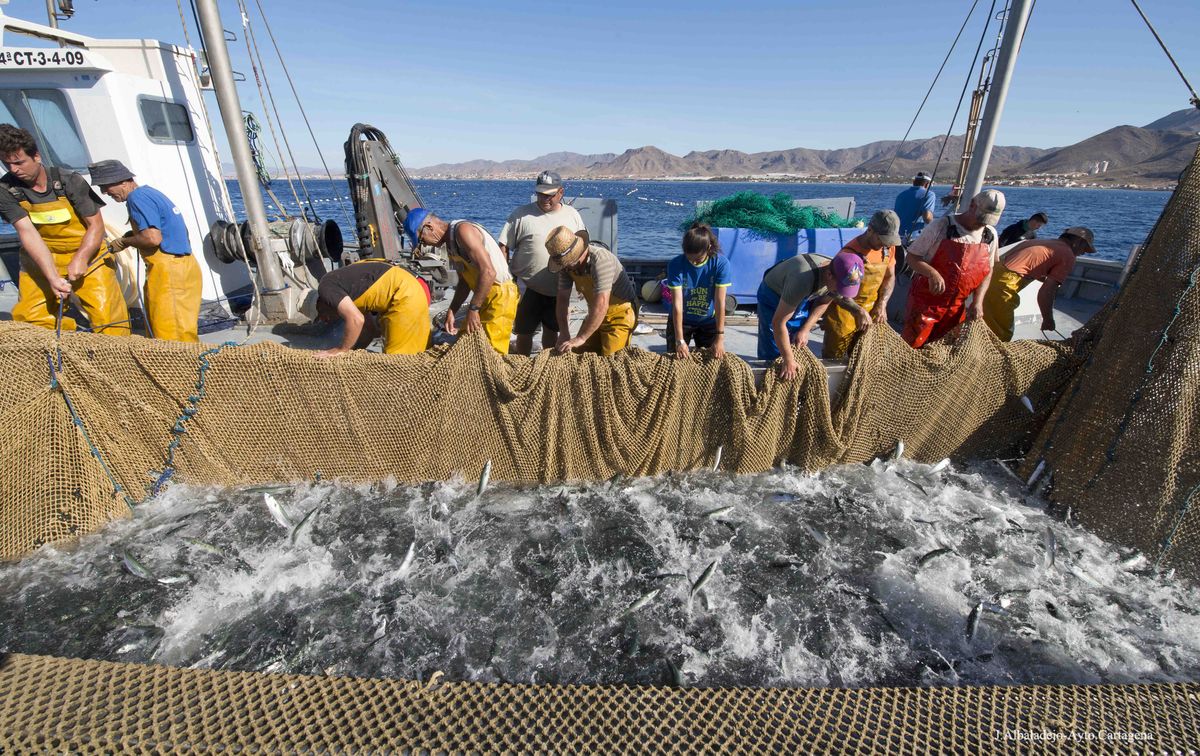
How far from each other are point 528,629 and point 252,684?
5.38 feet

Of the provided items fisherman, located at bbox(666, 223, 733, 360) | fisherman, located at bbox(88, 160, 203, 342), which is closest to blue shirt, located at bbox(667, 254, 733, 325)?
fisherman, located at bbox(666, 223, 733, 360)

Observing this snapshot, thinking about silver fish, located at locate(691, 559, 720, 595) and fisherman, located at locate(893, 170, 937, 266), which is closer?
silver fish, located at locate(691, 559, 720, 595)

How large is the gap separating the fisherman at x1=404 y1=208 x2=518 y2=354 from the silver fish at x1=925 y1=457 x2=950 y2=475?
13.2 ft

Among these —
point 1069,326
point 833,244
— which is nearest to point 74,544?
point 833,244

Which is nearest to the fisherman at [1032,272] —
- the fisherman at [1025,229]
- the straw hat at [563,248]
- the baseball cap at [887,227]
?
the baseball cap at [887,227]

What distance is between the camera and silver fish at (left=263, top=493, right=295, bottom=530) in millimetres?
3756

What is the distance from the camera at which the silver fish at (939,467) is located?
453 centimetres

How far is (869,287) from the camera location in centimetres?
478

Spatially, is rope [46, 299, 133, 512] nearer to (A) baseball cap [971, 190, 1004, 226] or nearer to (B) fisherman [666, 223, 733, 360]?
(B) fisherman [666, 223, 733, 360]

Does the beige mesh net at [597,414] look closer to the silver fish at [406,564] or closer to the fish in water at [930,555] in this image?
the silver fish at [406,564]

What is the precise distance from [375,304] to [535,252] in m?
1.69

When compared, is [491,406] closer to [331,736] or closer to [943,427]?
[331,736]

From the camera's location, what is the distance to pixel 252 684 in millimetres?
1956

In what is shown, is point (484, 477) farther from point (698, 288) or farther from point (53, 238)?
point (53, 238)
